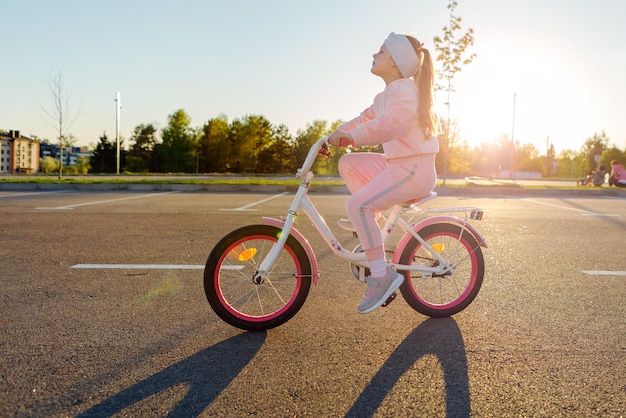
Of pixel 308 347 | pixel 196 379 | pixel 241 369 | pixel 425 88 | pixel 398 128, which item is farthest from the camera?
pixel 425 88

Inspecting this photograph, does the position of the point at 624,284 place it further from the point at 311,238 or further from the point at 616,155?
the point at 616,155

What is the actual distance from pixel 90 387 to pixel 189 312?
3.99 feet

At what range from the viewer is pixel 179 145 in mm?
73562

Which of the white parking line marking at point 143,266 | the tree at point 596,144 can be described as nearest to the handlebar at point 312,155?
the white parking line marking at point 143,266

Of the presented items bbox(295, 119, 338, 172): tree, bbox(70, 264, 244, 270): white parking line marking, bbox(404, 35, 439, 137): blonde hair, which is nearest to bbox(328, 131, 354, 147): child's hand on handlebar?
bbox(404, 35, 439, 137): blonde hair

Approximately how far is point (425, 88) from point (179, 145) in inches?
2899

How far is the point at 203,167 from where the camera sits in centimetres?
7700

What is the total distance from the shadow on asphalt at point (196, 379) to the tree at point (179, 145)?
73.7 meters

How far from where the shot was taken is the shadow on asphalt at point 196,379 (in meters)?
2.13

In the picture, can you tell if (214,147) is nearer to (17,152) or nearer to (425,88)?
(425,88)

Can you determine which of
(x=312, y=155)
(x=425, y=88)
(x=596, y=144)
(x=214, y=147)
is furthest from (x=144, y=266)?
(x=596, y=144)

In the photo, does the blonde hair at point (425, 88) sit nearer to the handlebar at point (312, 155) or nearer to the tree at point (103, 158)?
the handlebar at point (312, 155)

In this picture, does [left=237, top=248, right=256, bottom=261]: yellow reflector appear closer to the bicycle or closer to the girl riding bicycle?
the bicycle

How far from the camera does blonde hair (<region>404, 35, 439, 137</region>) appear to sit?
313 cm
